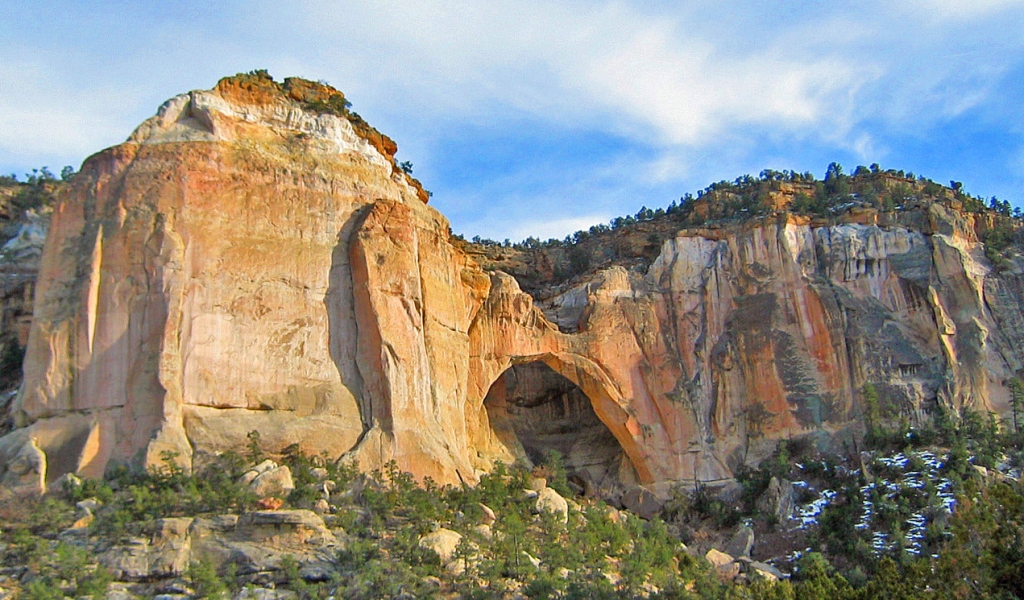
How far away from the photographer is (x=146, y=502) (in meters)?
25.0

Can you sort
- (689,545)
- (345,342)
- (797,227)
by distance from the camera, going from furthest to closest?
(797,227)
(689,545)
(345,342)

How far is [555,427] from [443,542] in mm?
14944

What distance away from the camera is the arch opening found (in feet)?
128

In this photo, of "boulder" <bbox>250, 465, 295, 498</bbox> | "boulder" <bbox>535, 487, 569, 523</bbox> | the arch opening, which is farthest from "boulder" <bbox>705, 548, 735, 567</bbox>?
"boulder" <bbox>250, 465, 295, 498</bbox>

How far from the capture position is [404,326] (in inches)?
1265

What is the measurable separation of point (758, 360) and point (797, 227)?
4873 mm

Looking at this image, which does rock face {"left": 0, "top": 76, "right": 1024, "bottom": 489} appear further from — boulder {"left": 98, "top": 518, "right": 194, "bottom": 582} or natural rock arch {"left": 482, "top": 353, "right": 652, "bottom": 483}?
boulder {"left": 98, "top": 518, "right": 194, "bottom": 582}

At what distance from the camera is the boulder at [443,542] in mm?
25547

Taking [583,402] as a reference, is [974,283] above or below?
above

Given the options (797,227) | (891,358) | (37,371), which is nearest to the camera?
(37,371)

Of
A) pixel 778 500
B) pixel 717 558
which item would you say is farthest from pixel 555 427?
pixel 717 558

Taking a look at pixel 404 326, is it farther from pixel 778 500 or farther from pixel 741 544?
pixel 778 500

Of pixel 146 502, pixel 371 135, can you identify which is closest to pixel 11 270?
pixel 371 135

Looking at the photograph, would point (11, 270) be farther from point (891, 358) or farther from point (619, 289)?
point (891, 358)
